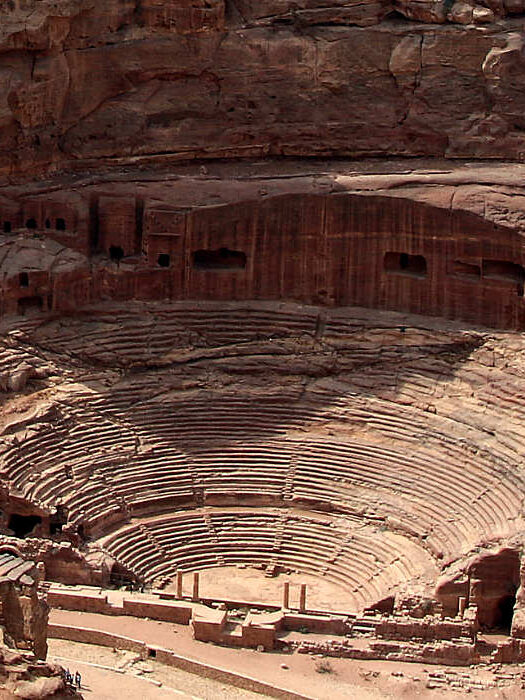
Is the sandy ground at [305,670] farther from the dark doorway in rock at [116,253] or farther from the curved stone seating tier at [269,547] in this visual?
the dark doorway in rock at [116,253]

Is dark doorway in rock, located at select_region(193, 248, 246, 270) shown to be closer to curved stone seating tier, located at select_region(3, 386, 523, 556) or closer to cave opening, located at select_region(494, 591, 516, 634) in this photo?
curved stone seating tier, located at select_region(3, 386, 523, 556)

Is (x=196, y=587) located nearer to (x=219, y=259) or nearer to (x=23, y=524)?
(x=23, y=524)

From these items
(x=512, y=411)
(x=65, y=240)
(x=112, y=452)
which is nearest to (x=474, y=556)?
(x=512, y=411)

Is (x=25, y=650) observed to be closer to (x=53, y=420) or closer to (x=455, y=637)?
(x=455, y=637)

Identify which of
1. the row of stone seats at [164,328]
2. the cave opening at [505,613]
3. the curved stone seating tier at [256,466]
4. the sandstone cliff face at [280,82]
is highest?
the sandstone cliff face at [280,82]

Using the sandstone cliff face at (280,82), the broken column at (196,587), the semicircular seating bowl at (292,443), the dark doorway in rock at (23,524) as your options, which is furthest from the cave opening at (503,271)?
the dark doorway in rock at (23,524)

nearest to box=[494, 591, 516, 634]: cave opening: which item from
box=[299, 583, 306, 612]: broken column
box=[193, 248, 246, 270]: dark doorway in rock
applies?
box=[299, 583, 306, 612]: broken column
